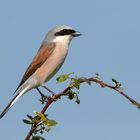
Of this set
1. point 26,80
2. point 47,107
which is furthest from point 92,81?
point 26,80

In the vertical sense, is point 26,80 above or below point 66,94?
above

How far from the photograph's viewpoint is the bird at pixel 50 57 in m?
6.09

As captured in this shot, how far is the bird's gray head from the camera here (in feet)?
21.0

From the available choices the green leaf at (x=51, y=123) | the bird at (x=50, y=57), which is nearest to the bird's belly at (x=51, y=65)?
the bird at (x=50, y=57)

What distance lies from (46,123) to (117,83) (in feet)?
1.50

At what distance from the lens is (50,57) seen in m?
6.50

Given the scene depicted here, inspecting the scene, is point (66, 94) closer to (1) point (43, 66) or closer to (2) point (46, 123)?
(2) point (46, 123)

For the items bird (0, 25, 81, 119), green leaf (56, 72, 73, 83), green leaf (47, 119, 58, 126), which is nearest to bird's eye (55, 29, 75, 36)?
bird (0, 25, 81, 119)

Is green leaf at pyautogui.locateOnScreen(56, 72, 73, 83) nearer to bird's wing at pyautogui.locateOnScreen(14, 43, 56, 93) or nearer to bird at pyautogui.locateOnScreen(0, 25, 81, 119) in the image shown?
bird at pyautogui.locateOnScreen(0, 25, 81, 119)

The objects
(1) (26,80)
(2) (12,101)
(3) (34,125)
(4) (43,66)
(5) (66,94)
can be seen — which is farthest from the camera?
(4) (43,66)

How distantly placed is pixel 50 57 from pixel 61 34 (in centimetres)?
42

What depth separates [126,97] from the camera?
2.04 m

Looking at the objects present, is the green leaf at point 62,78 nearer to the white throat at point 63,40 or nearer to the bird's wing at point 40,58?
the bird's wing at point 40,58

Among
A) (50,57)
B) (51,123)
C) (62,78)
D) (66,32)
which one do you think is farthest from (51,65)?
(51,123)
